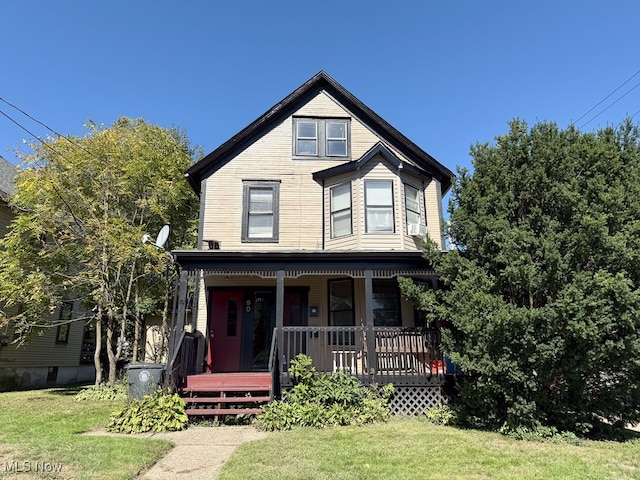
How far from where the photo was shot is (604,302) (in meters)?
5.84

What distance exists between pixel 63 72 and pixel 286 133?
20.5 feet

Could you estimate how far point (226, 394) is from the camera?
8.04m

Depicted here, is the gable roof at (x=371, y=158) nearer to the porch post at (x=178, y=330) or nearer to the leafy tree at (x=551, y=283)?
the leafy tree at (x=551, y=283)

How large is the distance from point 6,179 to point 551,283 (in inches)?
731

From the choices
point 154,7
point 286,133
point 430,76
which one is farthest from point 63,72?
point 430,76

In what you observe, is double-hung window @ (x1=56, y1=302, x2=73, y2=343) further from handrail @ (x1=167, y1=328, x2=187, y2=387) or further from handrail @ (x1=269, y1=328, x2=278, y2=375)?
handrail @ (x1=269, y1=328, x2=278, y2=375)

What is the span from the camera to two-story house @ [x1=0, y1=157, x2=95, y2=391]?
14.0 metres

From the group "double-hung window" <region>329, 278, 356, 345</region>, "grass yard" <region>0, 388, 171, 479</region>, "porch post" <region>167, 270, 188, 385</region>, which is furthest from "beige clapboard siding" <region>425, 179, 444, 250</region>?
"grass yard" <region>0, 388, 171, 479</region>

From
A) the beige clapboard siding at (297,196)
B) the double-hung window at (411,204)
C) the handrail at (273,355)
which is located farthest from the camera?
the double-hung window at (411,204)

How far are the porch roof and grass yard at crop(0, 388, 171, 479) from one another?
3.65m

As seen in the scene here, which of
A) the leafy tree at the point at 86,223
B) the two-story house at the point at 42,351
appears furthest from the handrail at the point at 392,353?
the two-story house at the point at 42,351

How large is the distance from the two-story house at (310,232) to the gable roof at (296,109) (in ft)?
0.10

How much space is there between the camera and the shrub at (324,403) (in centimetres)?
721

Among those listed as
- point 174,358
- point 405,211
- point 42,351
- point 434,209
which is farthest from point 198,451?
point 42,351
